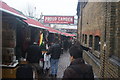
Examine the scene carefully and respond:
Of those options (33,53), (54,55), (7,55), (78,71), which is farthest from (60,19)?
(78,71)

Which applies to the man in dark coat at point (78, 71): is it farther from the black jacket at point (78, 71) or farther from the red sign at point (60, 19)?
the red sign at point (60, 19)

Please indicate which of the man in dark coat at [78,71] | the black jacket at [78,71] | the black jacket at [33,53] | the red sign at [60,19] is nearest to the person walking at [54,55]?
the black jacket at [33,53]

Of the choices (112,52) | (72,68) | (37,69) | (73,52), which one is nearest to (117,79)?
(112,52)

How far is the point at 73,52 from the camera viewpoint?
288cm

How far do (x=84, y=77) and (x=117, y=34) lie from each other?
2360mm

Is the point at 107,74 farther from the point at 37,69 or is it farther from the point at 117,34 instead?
the point at 37,69

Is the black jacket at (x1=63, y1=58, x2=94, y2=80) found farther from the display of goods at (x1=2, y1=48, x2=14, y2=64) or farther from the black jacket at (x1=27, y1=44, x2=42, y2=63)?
the black jacket at (x1=27, y1=44, x2=42, y2=63)

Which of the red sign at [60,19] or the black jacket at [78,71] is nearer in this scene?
the black jacket at [78,71]

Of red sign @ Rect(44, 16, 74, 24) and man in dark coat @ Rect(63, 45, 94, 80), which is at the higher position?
red sign @ Rect(44, 16, 74, 24)

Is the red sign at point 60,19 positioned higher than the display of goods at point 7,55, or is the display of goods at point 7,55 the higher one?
the red sign at point 60,19

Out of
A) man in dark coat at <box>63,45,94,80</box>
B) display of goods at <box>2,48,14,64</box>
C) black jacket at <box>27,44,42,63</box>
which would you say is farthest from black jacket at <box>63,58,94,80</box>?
black jacket at <box>27,44,42,63</box>

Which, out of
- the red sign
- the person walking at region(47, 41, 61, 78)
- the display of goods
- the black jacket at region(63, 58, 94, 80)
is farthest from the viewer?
the red sign

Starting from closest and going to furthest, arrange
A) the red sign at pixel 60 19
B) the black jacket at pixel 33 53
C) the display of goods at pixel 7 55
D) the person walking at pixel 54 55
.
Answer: the display of goods at pixel 7 55 → the black jacket at pixel 33 53 → the person walking at pixel 54 55 → the red sign at pixel 60 19

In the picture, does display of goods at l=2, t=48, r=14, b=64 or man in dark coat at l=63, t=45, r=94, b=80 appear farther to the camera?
display of goods at l=2, t=48, r=14, b=64
